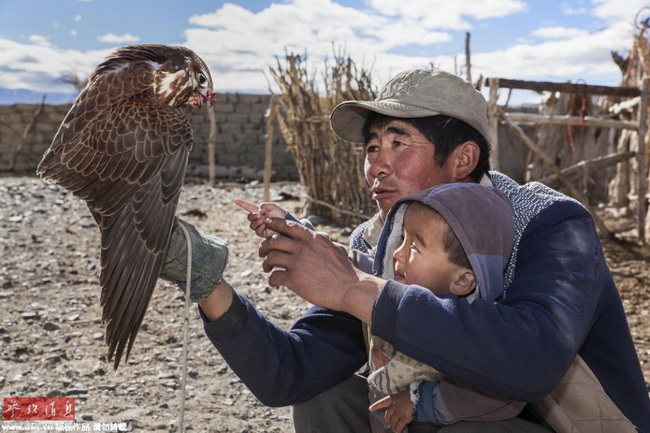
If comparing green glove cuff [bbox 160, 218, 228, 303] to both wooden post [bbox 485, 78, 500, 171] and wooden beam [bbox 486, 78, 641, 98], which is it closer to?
wooden post [bbox 485, 78, 500, 171]

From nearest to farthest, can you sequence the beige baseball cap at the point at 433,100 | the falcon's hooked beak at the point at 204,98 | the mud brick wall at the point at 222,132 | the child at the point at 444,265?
the child at the point at 444,265 < the beige baseball cap at the point at 433,100 < the falcon's hooked beak at the point at 204,98 < the mud brick wall at the point at 222,132

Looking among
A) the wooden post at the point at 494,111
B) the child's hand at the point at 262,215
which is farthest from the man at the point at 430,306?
the wooden post at the point at 494,111

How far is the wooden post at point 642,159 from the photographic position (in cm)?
763

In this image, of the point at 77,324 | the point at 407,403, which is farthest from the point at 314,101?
the point at 407,403

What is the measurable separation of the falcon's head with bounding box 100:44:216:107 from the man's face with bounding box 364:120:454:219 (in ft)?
2.10

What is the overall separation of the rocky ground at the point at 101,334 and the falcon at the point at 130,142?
170 cm

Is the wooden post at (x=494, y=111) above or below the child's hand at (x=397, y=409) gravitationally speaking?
above

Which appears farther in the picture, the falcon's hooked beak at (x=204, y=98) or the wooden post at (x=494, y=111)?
the wooden post at (x=494, y=111)

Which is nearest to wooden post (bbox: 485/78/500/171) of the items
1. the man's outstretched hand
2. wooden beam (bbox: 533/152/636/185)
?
wooden beam (bbox: 533/152/636/185)

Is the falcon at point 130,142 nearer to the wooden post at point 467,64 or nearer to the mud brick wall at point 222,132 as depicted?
the wooden post at point 467,64

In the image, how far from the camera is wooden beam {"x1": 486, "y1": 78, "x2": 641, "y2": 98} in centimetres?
692

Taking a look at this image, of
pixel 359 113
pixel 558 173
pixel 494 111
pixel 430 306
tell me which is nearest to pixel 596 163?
pixel 558 173

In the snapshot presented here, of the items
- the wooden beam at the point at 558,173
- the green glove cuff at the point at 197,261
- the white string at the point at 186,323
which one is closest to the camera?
the white string at the point at 186,323

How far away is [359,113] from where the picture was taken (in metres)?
2.50
